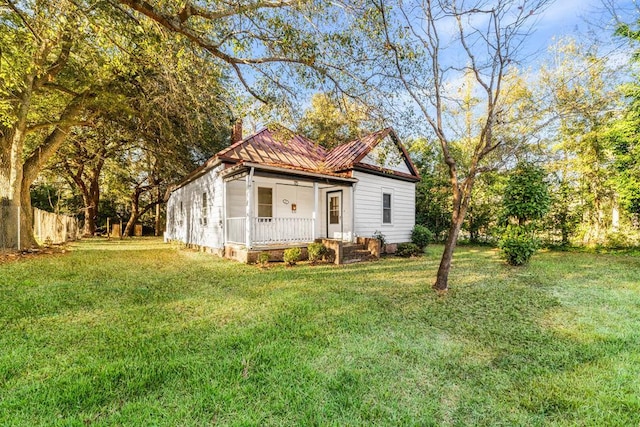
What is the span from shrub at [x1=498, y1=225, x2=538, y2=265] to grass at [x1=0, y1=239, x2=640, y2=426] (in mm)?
2657

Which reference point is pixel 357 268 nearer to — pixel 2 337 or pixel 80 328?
pixel 80 328

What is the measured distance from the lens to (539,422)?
6.68 feet

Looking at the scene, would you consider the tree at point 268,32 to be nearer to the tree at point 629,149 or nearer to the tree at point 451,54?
the tree at point 451,54

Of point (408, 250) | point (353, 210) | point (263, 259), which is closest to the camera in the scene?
point (263, 259)

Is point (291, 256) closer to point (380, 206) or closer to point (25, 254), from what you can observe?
point (380, 206)

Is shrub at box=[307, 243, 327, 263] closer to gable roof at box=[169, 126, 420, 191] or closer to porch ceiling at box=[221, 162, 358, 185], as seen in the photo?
porch ceiling at box=[221, 162, 358, 185]

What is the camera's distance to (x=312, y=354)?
2936mm

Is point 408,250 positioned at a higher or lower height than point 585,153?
lower

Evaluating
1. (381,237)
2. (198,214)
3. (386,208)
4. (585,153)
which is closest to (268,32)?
(381,237)

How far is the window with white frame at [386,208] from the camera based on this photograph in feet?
39.3

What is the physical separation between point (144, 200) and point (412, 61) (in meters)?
28.6

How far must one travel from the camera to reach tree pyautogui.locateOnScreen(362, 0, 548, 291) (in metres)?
5.24

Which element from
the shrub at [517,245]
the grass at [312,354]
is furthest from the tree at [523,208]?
the grass at [312,354]

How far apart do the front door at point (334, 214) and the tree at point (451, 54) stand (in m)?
5.65
